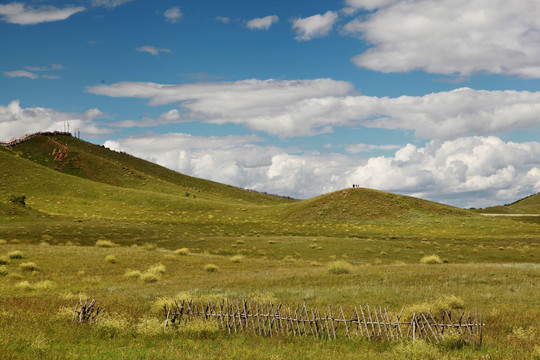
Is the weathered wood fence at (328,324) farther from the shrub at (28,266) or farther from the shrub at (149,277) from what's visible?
the shrub at (28,266)

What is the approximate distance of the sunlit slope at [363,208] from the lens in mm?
107831

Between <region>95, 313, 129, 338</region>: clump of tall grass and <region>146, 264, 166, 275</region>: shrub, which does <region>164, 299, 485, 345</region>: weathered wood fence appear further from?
<region>146, 264, 166, 275</region>: shrub

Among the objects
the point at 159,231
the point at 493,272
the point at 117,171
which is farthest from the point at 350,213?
the point at 117,171

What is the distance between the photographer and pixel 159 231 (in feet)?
235

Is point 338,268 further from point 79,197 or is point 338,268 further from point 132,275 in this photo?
point 79,197

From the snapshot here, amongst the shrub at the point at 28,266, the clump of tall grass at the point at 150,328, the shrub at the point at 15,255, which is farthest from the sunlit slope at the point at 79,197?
the clump of tall grass at the point at 150,328

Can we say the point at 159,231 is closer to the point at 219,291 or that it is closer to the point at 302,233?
the point at 302,233

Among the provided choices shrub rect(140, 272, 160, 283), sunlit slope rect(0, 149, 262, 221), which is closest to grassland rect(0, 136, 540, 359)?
shrub rect(140, 272, 160, 283)

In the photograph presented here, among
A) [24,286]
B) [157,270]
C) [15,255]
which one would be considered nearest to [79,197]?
[15,255]

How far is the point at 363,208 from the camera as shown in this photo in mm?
112500

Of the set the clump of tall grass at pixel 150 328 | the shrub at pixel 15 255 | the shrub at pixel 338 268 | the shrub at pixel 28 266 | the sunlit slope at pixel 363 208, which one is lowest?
the shrub at pixel 338 268

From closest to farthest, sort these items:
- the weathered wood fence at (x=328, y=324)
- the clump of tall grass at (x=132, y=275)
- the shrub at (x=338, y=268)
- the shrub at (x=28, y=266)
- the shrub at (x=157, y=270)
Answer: the weathered wood fence at (x=328, y=324) < the clump of tall grass at (x=132, y=275) < the shrub at (x=338, y=268) < the shrub at (x=28, y=266) < the shrub at (x=157, y=270)

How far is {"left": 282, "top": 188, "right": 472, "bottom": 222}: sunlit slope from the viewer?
354 ft

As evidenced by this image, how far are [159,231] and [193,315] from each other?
56.5 metres
